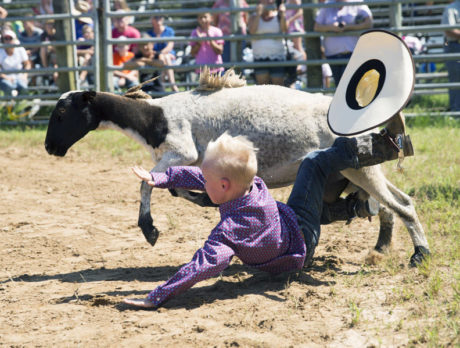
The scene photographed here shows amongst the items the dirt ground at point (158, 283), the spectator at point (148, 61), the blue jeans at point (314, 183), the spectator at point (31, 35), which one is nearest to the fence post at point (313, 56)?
the spectator at point (148, 61)

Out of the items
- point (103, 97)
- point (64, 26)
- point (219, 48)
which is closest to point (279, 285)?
point (103, 97)

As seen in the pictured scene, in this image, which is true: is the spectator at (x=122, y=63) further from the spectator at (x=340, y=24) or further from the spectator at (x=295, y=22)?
the spectator at (x=340, y=24)

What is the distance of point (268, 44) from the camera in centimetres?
1080

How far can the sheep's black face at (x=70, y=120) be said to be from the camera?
18.9 feet

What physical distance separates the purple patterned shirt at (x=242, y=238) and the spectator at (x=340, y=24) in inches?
259

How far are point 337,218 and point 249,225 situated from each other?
1.35 metres

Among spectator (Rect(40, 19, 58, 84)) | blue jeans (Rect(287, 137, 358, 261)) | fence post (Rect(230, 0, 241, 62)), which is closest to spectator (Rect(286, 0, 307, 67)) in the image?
fence post (Rect(230, 0, 241, 62))

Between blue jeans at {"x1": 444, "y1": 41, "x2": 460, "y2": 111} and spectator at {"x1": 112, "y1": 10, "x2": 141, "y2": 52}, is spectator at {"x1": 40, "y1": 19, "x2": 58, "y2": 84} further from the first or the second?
blue jeans at {"x1": 444, "y1": 41, "x2": 460, "y2": 111}

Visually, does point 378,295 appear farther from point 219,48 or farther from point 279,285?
point 219,48

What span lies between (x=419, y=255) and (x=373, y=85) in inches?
51.3

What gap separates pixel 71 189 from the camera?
8055mm

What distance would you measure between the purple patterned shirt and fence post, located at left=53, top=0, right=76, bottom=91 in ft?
27.5

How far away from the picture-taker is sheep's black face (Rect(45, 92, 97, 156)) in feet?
18.9

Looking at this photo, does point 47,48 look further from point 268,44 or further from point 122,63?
point 268,44
